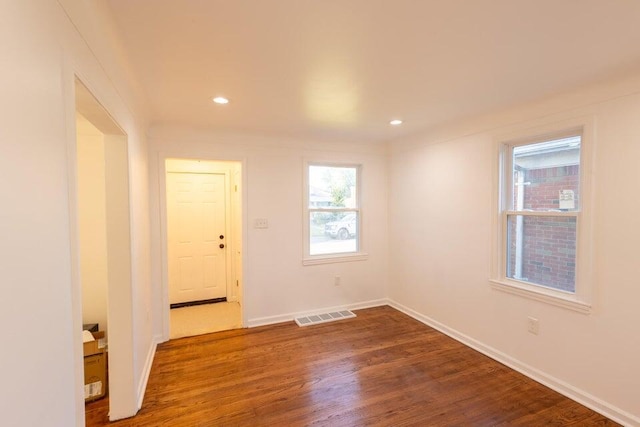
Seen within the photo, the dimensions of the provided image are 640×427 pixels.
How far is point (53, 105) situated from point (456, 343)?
12.3 ft

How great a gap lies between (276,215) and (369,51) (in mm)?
2483

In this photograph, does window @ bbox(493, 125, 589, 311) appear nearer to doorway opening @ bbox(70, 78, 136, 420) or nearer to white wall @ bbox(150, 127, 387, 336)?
white wall @ bbox(150, 127, 387, 336)

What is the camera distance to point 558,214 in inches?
99.8

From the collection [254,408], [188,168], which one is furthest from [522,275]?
[188,168]

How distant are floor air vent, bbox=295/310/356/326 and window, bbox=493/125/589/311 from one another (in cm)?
194

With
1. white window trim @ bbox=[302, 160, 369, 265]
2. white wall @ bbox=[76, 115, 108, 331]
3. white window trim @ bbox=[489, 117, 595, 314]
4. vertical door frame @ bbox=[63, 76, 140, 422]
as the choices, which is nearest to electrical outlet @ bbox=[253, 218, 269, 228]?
white window trim @ bbox=[302, 160, 369, 265]

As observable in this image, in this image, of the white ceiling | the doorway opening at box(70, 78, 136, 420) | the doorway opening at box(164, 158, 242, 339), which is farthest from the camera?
the doorway opening at box(164, 158, 242, 339)

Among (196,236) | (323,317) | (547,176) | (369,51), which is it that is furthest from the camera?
(196,236)

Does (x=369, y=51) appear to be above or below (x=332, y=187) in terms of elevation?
above

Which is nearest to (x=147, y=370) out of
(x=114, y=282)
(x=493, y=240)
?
(x=114, y=282)

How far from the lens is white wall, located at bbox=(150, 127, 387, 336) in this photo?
348 cm

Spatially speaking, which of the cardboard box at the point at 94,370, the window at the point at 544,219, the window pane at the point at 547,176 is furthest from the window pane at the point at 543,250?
the cardboard box at the point at 94,370

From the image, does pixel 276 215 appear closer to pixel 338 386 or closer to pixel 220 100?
pixel 220 100

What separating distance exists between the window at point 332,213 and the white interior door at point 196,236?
1.53m
